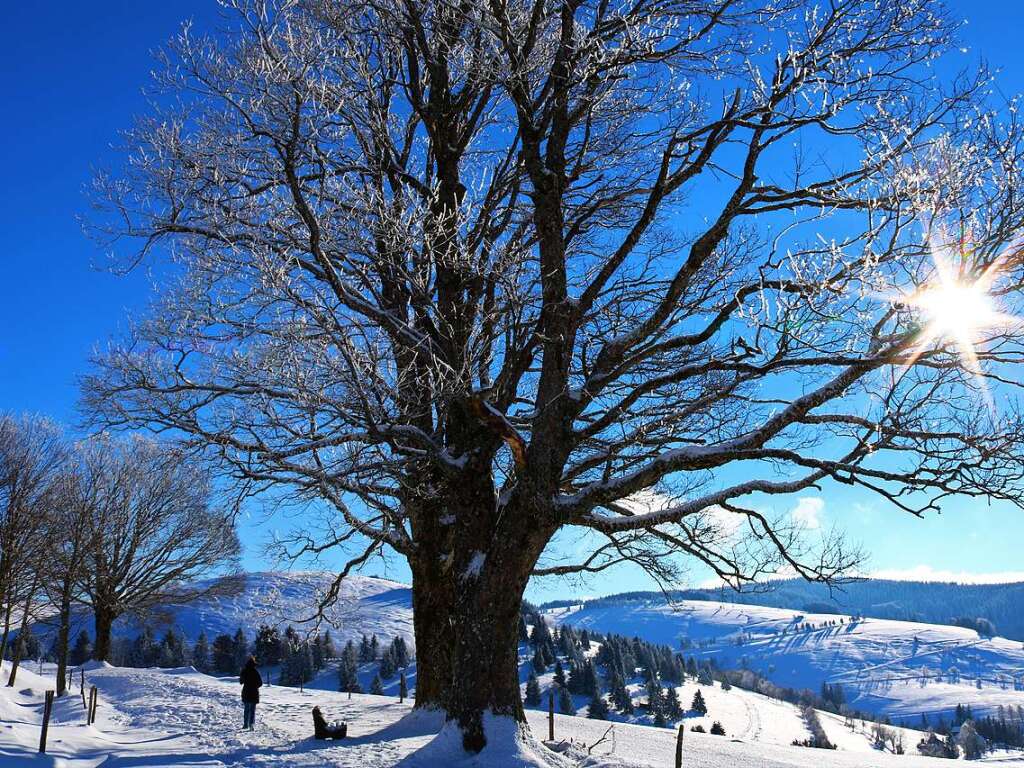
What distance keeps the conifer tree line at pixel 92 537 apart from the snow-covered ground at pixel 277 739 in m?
4.19

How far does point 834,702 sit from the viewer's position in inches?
7229

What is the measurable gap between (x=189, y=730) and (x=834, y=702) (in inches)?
8082

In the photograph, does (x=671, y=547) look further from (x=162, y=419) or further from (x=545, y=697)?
(x=545, y=697)

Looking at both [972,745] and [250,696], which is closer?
[250,696]

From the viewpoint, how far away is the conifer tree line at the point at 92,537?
24.2 meters

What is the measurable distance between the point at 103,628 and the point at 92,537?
8.01 m

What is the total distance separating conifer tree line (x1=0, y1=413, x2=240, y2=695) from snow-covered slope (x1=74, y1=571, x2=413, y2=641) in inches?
107

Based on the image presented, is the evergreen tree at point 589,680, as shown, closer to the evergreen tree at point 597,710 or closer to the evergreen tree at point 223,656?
the evergreen tree at point 597,710

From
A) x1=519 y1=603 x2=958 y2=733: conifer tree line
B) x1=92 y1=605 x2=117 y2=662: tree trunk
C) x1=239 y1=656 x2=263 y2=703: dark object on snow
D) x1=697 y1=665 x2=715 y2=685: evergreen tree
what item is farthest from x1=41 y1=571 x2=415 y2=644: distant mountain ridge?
x1=697 y1=665 x2=715 y2=685: evergreen tree

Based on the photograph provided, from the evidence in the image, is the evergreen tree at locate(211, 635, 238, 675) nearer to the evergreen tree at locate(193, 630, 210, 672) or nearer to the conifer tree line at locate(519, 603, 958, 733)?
the evergreen tree at locate(193, 630, 210, 672)

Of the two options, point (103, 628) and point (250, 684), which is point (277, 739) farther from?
point (103, 628)

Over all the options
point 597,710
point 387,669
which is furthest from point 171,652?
point 597,710

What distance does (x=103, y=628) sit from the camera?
3391 cm

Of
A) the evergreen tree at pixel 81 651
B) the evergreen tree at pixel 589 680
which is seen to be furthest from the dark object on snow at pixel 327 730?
the evergreen tree at pixel 589 680
